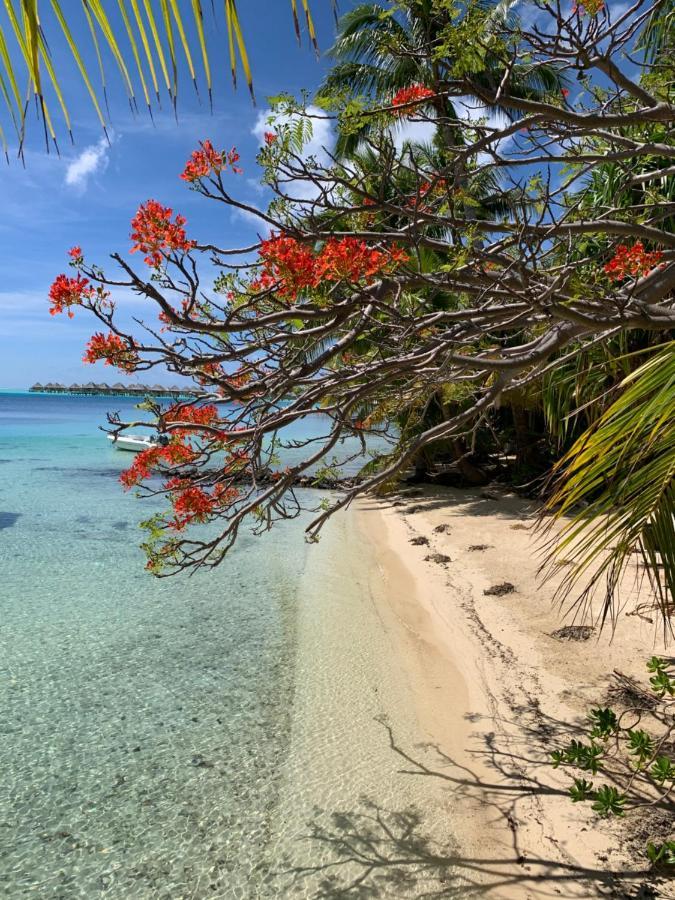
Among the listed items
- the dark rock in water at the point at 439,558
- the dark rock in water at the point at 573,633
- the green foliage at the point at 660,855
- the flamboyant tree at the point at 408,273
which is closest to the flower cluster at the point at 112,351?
the flamboyant tree at the point at 408,273

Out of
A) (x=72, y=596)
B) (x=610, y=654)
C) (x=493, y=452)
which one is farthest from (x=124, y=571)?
(x=493, y=452)

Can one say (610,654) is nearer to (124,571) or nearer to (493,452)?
(124,571)

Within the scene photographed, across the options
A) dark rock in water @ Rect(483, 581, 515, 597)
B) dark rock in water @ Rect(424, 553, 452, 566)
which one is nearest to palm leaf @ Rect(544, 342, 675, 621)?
dark rock in water @ Rect(483, 581, 515, 597)

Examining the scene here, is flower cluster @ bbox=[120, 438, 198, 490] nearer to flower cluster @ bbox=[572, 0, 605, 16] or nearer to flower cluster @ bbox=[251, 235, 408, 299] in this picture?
flower cluster @ bbox=[251, 235, 408, 299]

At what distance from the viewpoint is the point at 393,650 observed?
6945 millimetres

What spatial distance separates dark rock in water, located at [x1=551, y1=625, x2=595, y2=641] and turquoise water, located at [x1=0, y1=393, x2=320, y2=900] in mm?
2962

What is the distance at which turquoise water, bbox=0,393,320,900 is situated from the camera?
3.88m

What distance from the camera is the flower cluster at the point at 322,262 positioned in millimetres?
3160

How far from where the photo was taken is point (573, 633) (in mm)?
6488

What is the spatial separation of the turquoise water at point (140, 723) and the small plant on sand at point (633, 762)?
6.66ft

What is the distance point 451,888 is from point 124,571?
8.65m

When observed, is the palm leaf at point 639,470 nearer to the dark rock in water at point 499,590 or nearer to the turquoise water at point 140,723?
the turquoise water at point 140,723

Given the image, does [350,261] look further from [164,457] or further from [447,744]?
[447,744]

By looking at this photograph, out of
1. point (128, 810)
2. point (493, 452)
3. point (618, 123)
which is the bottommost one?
point (128, 810)
